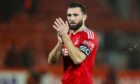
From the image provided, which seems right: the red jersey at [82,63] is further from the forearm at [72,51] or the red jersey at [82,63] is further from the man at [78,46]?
the forearm at [72,51]

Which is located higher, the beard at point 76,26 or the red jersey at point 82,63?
the beard at point 76,26

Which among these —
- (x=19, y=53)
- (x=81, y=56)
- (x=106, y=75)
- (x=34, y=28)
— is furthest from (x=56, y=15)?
(x=81, y=56)

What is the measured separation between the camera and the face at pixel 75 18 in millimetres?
5543

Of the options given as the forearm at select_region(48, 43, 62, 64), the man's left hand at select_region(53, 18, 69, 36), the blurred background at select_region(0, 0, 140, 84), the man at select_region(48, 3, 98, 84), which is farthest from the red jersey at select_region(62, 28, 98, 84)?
the blurred background at select_region(0, 0, 140, 84)

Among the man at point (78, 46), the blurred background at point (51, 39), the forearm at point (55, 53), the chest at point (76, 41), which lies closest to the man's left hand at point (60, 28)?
the man at point (78, 46)

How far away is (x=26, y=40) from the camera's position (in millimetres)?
11344

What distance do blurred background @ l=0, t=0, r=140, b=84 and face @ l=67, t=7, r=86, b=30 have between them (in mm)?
4248

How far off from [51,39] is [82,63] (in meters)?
5.68

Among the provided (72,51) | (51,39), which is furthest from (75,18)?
(51,39)

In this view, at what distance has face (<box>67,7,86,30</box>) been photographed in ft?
18.2

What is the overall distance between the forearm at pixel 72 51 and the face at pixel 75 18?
0.25 meters

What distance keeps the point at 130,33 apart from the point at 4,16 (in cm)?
268

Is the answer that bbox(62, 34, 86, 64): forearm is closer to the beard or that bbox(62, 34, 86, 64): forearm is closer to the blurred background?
the beard

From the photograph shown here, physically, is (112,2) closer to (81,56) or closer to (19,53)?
(19,53)
